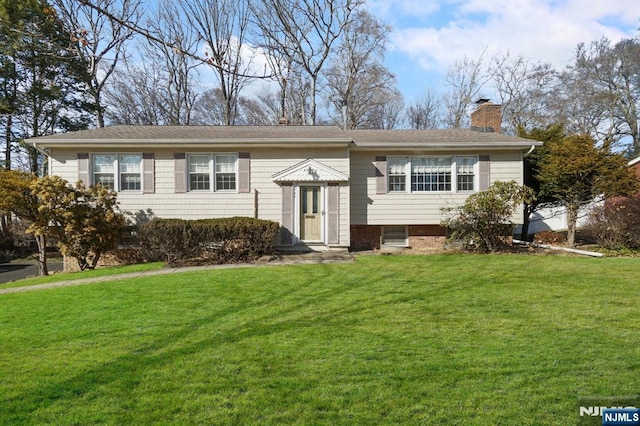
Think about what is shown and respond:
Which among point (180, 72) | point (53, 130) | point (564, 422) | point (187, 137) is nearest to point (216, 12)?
point (180, 72)

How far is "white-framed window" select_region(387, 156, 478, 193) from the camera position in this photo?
12891mm

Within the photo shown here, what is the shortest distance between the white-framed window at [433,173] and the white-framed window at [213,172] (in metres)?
5.43

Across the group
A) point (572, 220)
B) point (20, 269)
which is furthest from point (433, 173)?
point (20, 269)

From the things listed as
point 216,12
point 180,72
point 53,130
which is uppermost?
point 216,12

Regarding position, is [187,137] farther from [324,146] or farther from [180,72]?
[180,72]

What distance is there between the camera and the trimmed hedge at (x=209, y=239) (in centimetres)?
1010

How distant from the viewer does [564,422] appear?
262cm

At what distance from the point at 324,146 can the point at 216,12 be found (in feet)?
64.9

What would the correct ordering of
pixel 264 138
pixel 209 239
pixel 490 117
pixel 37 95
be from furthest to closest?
pixel 37 95
pixel 490 117
pixel 264 138
pixel 209 239

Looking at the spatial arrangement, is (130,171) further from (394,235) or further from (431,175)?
(431,175)

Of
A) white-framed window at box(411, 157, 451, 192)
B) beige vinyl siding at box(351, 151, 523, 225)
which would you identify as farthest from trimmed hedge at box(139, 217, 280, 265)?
white-framed window at box(411, 157, 451, 192)

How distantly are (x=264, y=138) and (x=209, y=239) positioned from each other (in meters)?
3.87

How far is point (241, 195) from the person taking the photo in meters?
12.3

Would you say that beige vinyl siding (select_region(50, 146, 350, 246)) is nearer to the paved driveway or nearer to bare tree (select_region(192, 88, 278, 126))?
the paved driveway
